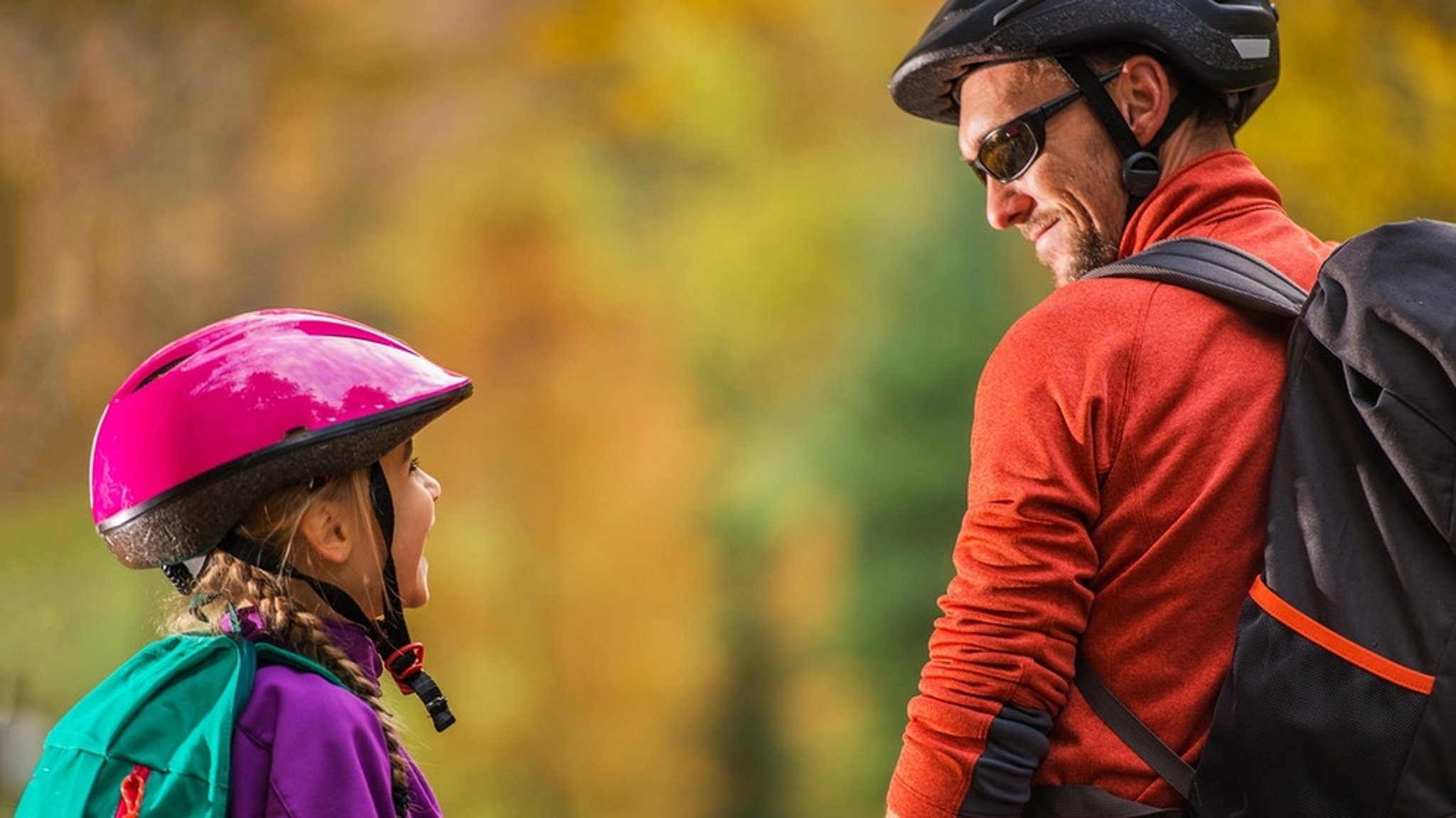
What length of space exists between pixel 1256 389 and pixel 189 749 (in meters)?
1.21

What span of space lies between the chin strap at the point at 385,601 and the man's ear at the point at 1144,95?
1.06 meters

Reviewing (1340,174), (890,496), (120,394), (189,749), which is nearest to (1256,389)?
(189,749)

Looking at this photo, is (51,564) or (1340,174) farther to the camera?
(1340,174)

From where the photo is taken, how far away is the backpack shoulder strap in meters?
1.66

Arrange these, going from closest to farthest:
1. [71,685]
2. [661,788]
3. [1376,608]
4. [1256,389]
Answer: [1376,608] → [1256,389] → [71,685] → [661,788]

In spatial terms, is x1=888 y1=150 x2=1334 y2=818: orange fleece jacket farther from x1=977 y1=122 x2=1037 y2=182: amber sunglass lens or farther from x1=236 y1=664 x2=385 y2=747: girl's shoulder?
x1=236 y1=664 x2=385 y2=747: girl's shoulder

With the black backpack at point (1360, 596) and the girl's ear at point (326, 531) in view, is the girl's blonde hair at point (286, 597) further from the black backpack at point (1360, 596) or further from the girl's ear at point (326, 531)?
the black backpack at point (1360, 596)

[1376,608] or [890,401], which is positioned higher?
[1376,608]

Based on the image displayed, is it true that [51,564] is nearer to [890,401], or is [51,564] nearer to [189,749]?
[890,401]

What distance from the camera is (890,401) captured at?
15.9 feet

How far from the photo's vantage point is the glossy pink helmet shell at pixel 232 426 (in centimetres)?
182

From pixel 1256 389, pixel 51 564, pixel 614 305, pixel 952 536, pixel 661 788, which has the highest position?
pixel 1256 389

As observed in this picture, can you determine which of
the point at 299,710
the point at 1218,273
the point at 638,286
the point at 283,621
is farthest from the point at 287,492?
the point at 638,286

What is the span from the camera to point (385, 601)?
1926mm
